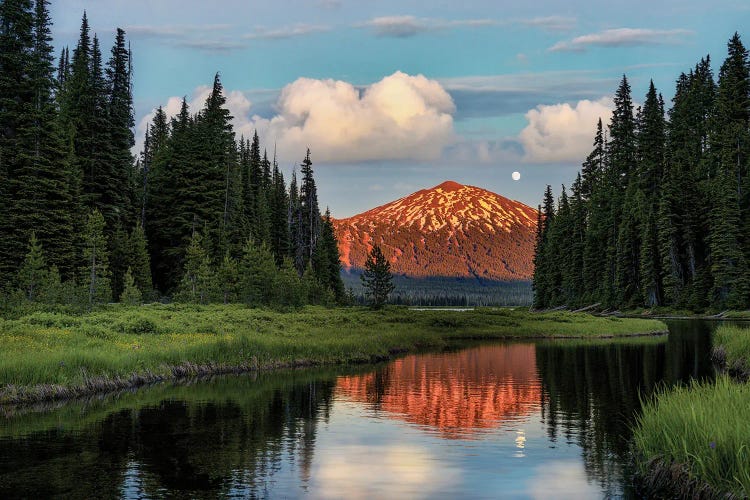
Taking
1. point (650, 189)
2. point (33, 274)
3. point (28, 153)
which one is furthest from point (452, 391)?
point (650, 189)

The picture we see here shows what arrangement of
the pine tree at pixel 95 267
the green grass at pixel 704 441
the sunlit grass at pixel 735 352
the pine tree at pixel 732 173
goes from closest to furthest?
the green grass at pixel 704 441
the sunlit grass at pixel 735 352
the pine tree at pixel 95 267
the pine tree at pixel 732 173

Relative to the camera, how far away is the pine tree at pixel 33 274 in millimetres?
56312

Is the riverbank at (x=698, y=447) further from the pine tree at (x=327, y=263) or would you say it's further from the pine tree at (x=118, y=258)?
the pine tree at (x=327, y=263)

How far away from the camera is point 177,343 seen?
1560 inches

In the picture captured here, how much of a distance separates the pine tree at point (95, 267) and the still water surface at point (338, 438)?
28250mm

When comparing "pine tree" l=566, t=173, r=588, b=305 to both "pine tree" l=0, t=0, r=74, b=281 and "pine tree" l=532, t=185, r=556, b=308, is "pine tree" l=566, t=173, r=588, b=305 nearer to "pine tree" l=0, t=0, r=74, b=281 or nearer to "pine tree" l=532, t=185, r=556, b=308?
"pine tree" l=532, t=185, r=556, b=308

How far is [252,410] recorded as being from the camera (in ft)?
89.8

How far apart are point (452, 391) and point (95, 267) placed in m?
39.5

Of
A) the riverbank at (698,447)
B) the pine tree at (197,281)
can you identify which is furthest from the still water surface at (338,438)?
the pine tree at (197,281)

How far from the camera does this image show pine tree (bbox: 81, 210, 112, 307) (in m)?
60.5

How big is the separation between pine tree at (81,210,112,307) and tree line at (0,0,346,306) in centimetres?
19

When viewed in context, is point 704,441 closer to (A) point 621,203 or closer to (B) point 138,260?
(B) point 138,260

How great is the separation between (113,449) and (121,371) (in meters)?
11.6

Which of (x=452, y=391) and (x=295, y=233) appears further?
(x=295, y=233)
